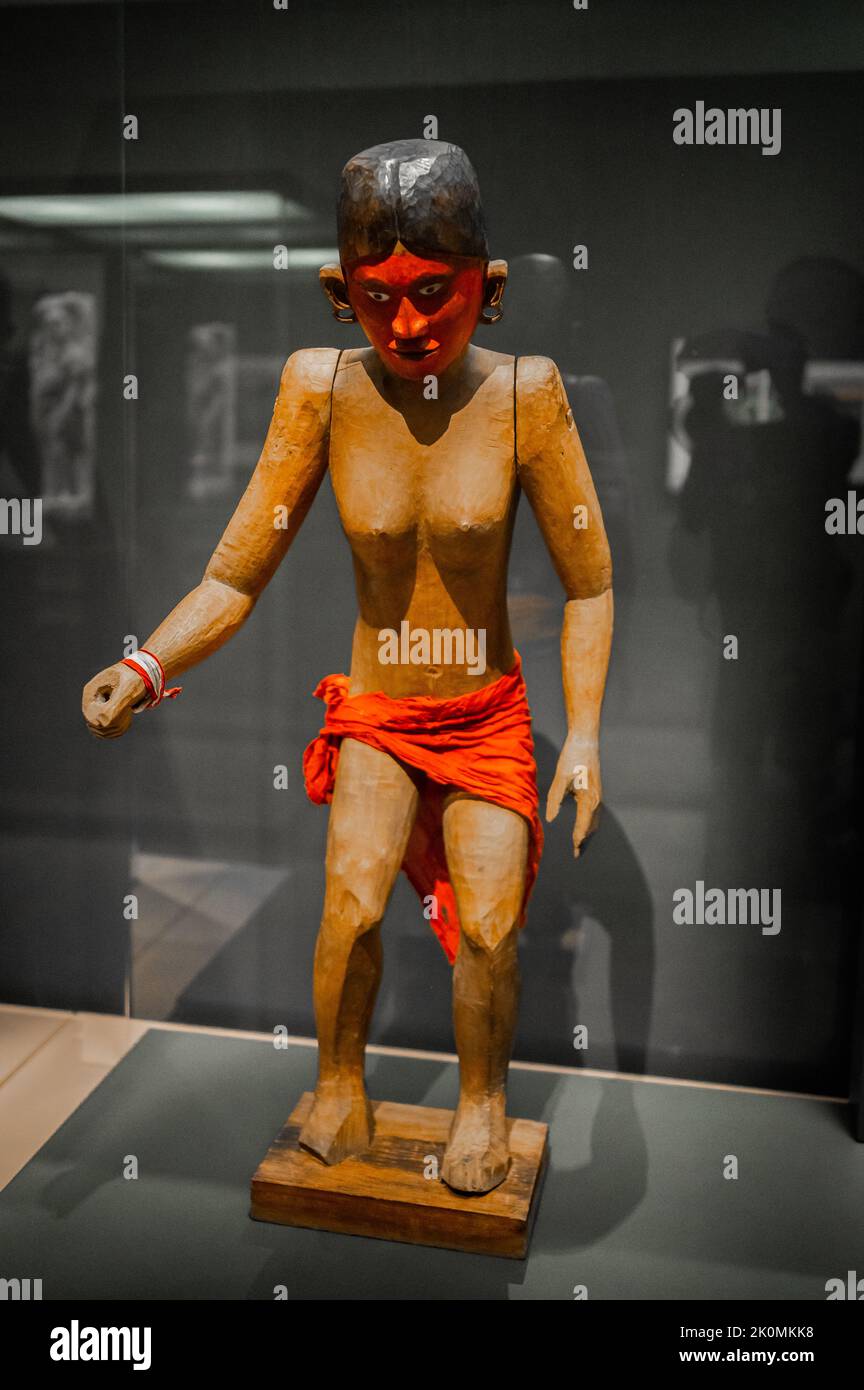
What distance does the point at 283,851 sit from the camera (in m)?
3.49

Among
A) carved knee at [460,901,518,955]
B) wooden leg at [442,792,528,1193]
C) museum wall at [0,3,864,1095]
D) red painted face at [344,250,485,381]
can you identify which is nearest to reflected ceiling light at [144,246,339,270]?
museum wall at [0,3,864,1095]

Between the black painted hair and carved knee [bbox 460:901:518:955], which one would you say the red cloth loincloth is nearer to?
carved knee [bbox 460:901:518:955]

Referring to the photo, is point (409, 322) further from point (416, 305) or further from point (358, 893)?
point (358, 893)

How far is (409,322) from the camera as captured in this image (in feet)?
7.45

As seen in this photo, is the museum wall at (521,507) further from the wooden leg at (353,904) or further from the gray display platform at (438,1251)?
the wooden leg at (353,904)

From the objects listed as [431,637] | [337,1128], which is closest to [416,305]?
[431,637]

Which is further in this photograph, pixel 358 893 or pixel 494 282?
pixel 358 893

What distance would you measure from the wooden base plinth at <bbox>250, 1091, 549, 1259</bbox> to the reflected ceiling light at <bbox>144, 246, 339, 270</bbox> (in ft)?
6.85

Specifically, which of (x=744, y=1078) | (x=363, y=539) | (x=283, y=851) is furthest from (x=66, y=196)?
(x=744, y=1078)

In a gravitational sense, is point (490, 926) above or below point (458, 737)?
below

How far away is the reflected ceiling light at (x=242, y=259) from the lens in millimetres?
3172

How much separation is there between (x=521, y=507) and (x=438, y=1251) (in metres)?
1.78

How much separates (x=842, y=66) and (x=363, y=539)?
1.62 metres

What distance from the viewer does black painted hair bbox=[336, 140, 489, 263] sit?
7.22 ft
